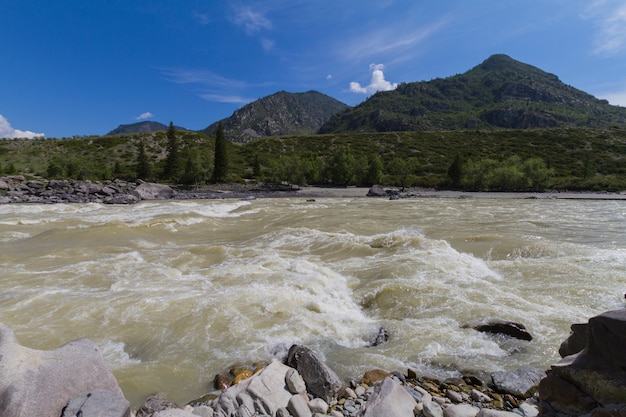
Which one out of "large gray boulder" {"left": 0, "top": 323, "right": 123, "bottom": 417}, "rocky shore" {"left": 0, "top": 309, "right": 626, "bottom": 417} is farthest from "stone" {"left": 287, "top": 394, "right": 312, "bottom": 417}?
"large gray boulder" {"left": 0, "top": 323, "right": 123, "bottom": 417}

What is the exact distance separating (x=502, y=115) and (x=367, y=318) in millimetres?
215226

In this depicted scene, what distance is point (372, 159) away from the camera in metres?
78.2

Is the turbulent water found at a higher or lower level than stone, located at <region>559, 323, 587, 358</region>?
lower

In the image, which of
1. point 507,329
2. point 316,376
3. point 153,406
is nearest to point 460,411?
point 316,376

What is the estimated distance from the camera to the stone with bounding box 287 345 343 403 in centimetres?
483

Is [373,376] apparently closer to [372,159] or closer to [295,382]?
[295,382]

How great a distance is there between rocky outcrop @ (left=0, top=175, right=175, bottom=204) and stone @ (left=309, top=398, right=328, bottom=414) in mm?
43711

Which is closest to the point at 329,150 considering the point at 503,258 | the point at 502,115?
the point at 503,258

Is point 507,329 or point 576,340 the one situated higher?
point 576,340

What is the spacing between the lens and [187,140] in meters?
109

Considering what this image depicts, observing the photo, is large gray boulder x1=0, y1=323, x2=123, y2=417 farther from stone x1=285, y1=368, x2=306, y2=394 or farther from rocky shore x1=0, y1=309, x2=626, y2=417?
stone x1=285, y1=368, x2=306, y2=394

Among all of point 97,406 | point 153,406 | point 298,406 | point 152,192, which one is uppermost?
point 152,192

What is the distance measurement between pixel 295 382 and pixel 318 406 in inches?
21.1

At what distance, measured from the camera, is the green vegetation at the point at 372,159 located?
66688 millimetres
